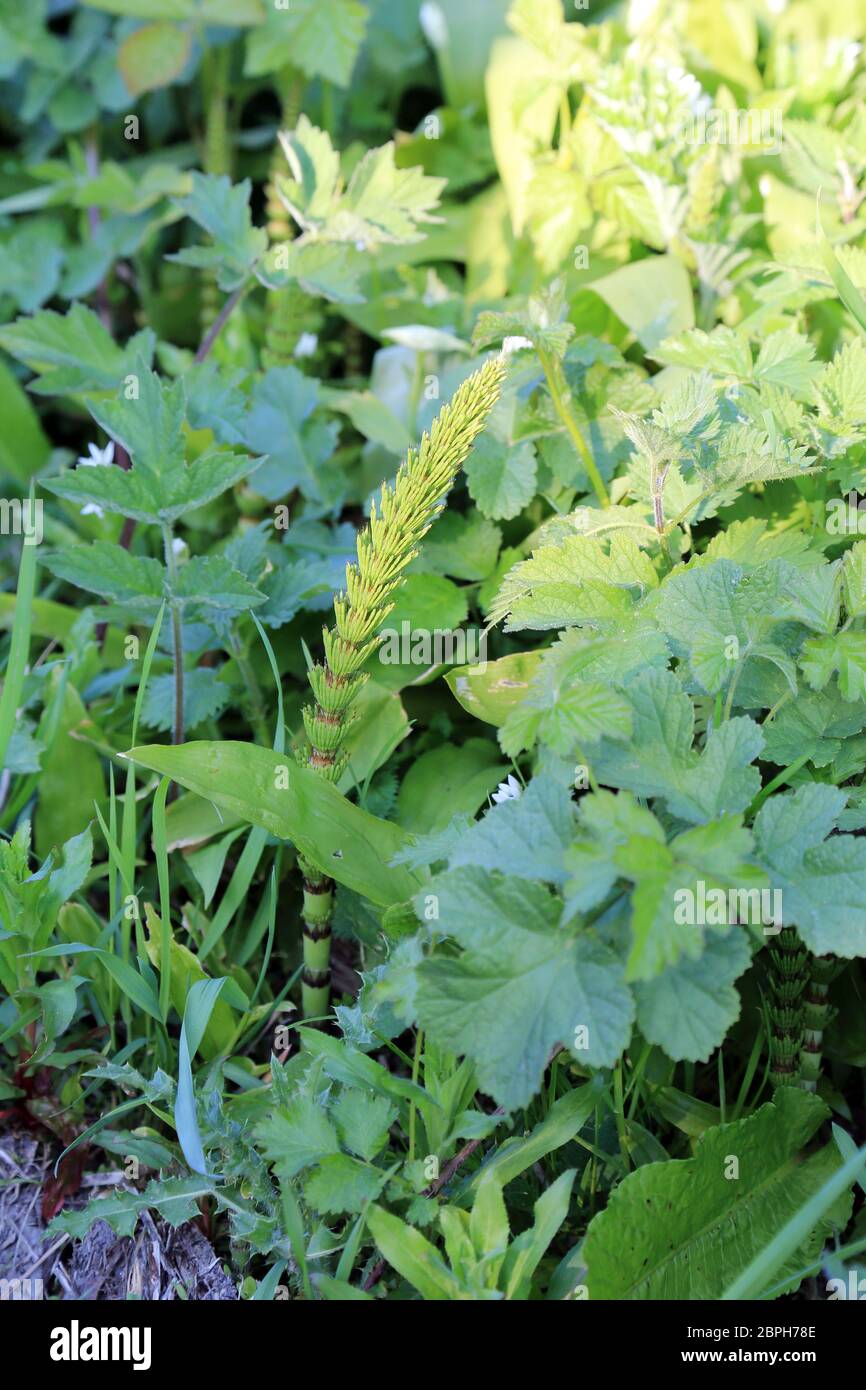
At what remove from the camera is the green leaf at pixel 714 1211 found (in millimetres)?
1188

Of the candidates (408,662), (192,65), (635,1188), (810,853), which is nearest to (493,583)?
(408,662)

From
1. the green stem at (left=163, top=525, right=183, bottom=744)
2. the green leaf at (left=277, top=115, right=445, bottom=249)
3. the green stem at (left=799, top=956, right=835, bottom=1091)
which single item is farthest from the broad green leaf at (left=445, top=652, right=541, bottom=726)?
the green leaf at (left=277, top=115, right=445, bottom=249)

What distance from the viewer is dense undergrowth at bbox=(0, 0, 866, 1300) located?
1.12 m

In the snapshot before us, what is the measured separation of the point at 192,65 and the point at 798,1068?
240 centimetres

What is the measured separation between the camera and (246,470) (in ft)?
5.01

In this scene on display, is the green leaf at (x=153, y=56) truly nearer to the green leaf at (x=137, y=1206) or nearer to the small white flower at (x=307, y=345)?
the small white flower at (x=307, y=345)

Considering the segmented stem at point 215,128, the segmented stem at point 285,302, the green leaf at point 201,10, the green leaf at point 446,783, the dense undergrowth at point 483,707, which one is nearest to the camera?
the dense undergrowth at point 483,707

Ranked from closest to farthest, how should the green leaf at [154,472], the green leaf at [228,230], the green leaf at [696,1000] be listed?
the green leaf at [696,1000] < the green leaf at [154,472] < the green leaf at [228,230]

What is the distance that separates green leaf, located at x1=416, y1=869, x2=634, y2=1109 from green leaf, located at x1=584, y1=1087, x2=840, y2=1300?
27 cm

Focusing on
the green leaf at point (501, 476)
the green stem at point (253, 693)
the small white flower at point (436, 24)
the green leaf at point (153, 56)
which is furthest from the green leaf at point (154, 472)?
the small white flower at point (436, 24)

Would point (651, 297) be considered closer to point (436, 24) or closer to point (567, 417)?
point (567, 417)

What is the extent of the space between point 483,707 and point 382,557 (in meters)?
0.35

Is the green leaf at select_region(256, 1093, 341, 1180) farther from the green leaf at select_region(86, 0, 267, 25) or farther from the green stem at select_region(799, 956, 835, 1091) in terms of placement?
the green leaf at select_region(86, 0, 267, 25)

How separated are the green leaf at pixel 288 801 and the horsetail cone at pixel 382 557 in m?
0.05
